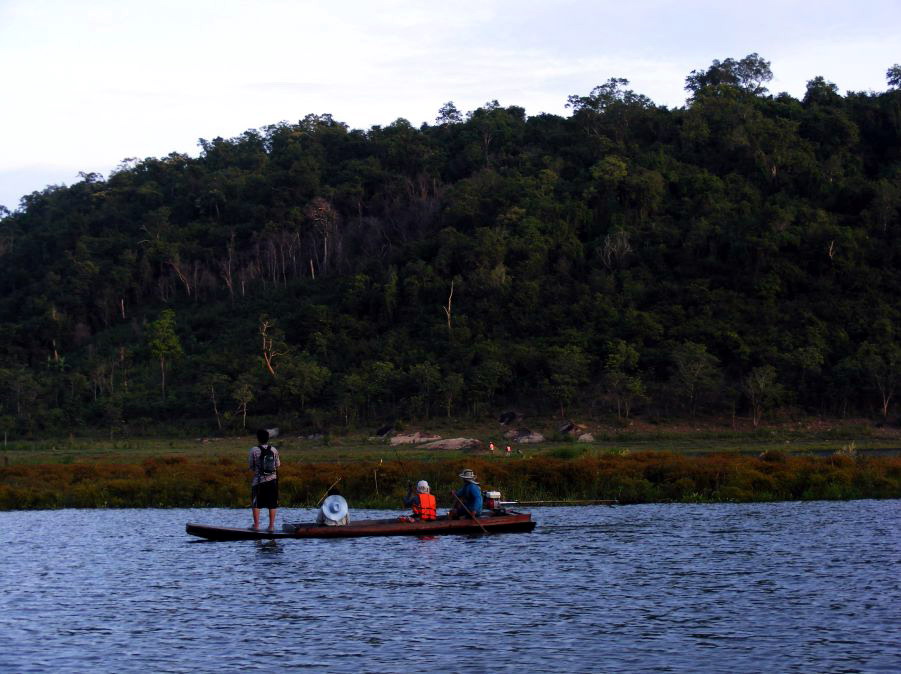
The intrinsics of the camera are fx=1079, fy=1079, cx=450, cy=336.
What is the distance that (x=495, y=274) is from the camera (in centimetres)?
9856

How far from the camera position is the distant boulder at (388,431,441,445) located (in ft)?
221

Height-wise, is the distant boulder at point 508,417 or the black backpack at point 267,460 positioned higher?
the black backpack at point 267,460

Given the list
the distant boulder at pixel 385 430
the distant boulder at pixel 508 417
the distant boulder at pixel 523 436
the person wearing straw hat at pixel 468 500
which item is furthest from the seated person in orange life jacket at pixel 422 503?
the distant boulder at pixel 508 417

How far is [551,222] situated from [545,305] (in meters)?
14.0

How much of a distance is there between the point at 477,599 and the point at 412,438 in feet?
160

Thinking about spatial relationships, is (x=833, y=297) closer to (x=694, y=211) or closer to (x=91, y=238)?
(x=694, y=211)

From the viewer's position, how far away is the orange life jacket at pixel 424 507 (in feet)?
92.0

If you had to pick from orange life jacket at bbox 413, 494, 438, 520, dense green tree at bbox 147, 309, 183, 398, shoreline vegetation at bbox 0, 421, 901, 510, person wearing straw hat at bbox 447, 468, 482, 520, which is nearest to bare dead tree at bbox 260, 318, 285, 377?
dense green tree at bbox 147, 309, 183, 398

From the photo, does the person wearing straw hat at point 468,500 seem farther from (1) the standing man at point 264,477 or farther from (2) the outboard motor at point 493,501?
(1) the standing man at point 264,477

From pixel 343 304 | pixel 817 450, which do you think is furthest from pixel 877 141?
pixel 817 450

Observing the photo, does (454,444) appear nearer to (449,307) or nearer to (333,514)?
(449,307)

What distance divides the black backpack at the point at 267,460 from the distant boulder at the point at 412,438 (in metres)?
39.3

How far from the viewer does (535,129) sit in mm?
136250

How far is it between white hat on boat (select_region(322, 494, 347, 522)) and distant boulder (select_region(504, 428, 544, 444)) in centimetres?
3926
